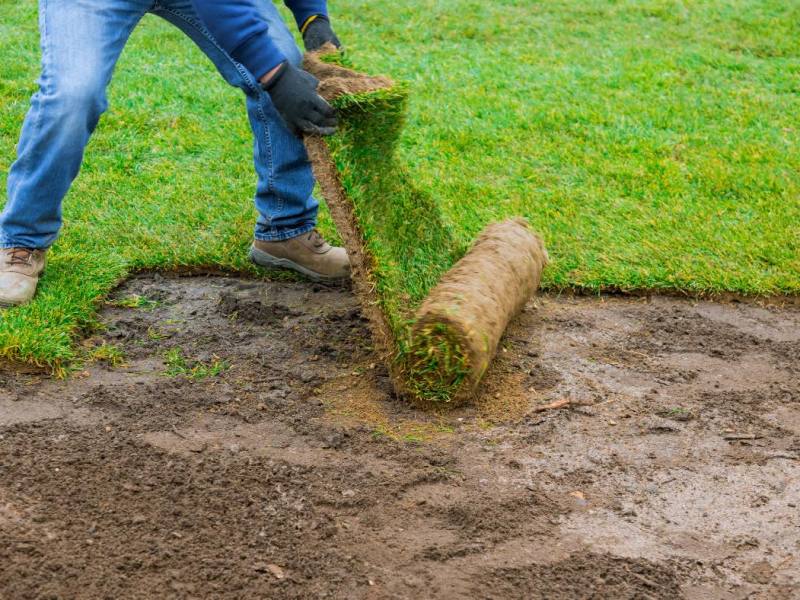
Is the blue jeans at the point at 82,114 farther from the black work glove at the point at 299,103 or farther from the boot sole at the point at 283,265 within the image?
the black work glove at the point at 299,103

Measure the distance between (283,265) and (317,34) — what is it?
1.02 m

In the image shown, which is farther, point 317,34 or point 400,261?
point 317,34

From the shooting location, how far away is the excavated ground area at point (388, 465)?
8.87 feet

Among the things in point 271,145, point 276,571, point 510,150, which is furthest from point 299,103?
point 510,150

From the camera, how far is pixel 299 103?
11.7 ft

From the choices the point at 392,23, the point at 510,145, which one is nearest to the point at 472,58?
the point at 392,23

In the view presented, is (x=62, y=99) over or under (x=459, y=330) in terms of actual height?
over

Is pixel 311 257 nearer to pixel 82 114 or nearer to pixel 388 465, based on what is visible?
pixel 82 114

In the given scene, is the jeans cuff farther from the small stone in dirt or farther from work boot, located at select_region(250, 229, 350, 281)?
the small stone in dirt

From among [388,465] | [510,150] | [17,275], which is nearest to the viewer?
[388,465]

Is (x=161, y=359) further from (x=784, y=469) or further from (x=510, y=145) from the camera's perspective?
(x=510, y=145)

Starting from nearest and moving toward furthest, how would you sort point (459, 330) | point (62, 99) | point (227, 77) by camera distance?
point (459, 330) → point (62, 99) → point (227, 77)

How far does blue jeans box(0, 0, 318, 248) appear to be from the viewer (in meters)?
3.88

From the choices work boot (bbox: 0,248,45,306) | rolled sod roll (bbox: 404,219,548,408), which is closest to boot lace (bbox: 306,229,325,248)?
rolled sod roll (bbox: 404,219,548,408)
